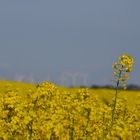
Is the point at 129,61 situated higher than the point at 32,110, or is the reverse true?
the point at 129,61

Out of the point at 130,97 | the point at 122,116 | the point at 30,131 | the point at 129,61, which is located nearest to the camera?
the point at 30,131

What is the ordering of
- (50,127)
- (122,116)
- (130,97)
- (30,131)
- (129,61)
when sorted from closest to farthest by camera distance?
(50,127) < (30,131) < (129,61) < (122,116) < (130,97)

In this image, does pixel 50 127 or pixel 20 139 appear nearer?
pixel 50 127

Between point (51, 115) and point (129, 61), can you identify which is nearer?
point (51, 115)

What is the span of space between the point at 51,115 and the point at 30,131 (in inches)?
16.5

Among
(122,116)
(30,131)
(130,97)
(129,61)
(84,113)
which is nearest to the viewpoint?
(30,131)

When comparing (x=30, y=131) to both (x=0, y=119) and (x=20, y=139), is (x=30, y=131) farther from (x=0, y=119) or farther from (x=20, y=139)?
(x=0, y=119)

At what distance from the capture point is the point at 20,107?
960cm

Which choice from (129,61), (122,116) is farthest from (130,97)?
(129,61)

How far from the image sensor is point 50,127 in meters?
8.55

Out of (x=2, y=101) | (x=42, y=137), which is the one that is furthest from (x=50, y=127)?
(x=2, y=101)

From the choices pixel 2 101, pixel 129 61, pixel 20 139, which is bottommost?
pixel 20 139

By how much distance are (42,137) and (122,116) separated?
415 cm

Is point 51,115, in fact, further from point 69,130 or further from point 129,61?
point 129,61
